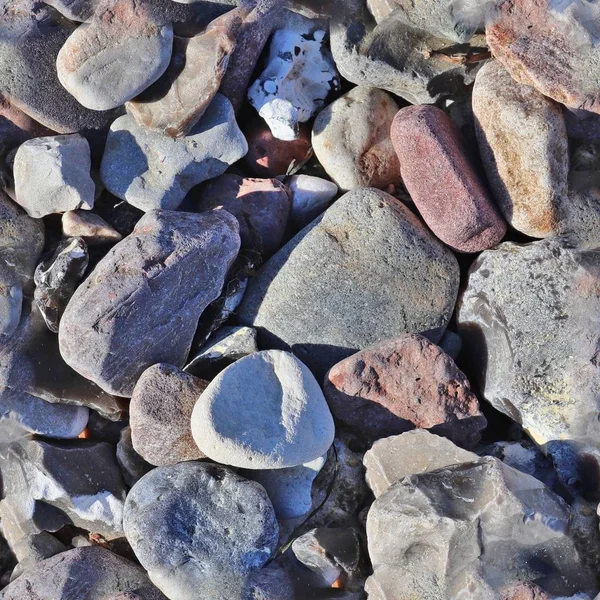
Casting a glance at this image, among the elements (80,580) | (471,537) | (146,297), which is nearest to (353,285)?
(146,297)

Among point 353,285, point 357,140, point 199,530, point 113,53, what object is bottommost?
point 199,530

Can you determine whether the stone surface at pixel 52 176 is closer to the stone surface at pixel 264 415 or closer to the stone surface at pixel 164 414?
the stone surface at pixel 164 414

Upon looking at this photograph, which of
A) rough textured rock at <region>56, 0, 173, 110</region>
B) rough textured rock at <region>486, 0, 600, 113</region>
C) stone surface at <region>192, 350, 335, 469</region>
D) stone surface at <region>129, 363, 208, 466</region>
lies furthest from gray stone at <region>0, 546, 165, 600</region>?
rough textured rock at <region>486, 0, 600, 113</region>

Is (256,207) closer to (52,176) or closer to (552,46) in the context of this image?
(52,176)

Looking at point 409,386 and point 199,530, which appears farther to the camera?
point 409,386

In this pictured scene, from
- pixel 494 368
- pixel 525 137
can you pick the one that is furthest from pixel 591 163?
pixel 494 368

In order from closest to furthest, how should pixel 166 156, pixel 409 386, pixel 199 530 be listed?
pixel 199 530, pixel 409 386, pixel 166 156

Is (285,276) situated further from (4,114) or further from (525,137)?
(4,114)

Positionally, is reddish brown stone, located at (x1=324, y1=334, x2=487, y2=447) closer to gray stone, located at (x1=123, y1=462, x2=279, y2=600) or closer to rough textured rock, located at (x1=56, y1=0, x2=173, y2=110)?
gray stone, located at (x1=123, y1=462, x2=279, y2=600)
